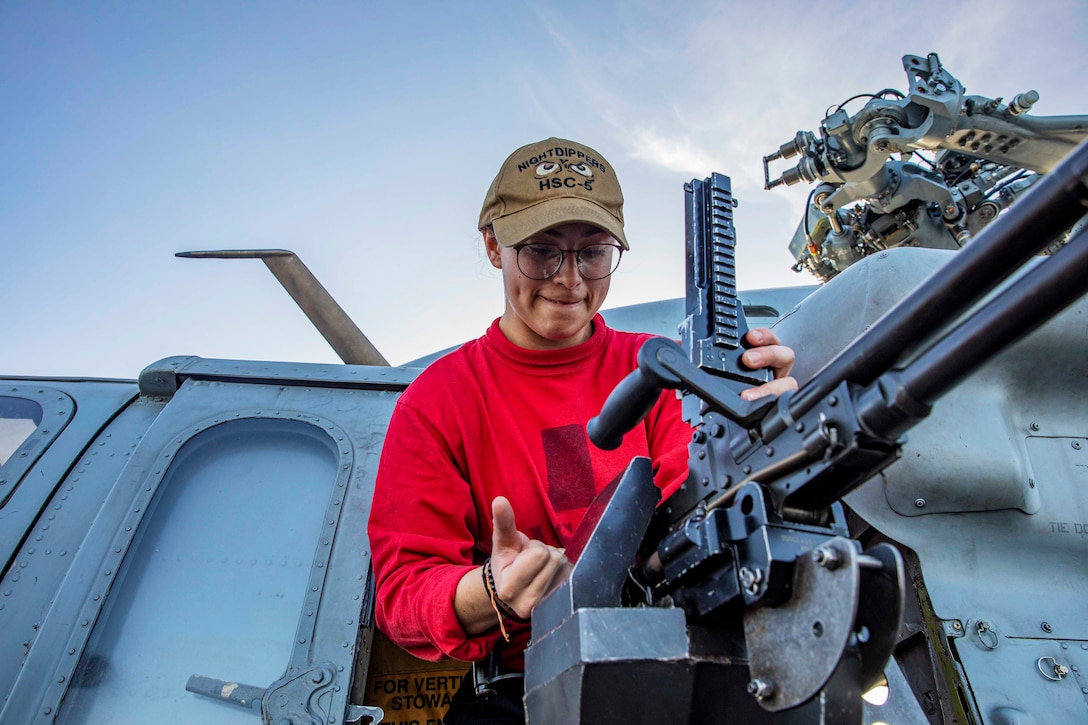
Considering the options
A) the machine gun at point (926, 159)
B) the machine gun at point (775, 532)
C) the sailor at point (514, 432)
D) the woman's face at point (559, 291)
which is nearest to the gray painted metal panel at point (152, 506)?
the sailor at point (514, 432)

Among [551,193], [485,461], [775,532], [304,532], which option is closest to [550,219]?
[551,193]

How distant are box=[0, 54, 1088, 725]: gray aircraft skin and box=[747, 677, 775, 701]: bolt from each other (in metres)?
0.66

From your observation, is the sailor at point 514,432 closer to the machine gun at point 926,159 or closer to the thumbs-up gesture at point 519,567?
the thumbs-up gesture at point 519,567

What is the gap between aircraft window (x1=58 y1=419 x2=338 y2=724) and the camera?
2.32 m

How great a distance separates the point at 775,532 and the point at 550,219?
3.62 feet

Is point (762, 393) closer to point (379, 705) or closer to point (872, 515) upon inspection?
point (872, 515)

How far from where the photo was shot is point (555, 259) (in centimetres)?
210

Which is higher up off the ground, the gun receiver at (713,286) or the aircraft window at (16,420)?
the aircraft window at (16,420)

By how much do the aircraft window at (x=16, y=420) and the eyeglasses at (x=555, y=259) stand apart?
240 cm

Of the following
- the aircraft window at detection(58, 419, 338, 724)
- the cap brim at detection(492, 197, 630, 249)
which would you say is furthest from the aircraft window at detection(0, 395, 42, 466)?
the cap brim at detection(492, 197, 630, 249)

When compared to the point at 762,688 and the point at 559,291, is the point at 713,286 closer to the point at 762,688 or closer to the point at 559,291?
the point at 559,291

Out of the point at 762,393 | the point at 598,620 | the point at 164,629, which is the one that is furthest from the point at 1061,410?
the point at 164,629

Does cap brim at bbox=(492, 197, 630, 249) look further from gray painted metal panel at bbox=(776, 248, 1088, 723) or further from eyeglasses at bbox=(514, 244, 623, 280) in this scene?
gray painted metal panel at bbox=(776, 248, 1088, 723)

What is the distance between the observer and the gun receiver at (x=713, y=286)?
1.55 metres
